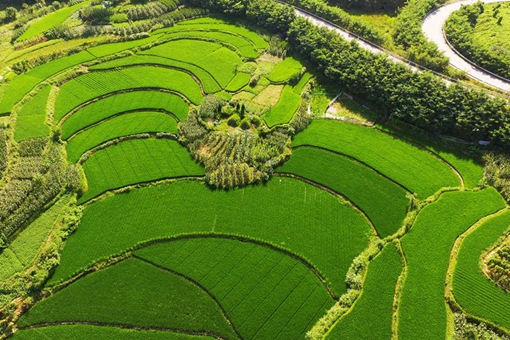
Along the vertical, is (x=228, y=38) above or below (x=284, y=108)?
above

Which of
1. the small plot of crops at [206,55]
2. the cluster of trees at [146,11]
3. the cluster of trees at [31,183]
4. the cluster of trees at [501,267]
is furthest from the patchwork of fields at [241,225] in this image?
the cluster of trees at [146,11]

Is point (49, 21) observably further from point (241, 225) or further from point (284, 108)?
point (241, 225)

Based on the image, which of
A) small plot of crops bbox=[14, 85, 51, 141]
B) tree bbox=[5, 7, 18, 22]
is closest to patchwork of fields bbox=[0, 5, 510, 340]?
small plot of crops bbox=[14, 85, 51, 141]

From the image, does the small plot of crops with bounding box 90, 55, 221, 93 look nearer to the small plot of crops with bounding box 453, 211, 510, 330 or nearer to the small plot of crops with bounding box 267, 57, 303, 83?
the small plot of crops with bounding box 267, 57, 303, 83

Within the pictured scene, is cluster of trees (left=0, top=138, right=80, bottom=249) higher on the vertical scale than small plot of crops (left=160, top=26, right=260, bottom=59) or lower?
lower

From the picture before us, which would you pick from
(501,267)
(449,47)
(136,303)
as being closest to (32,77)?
(136,303)
